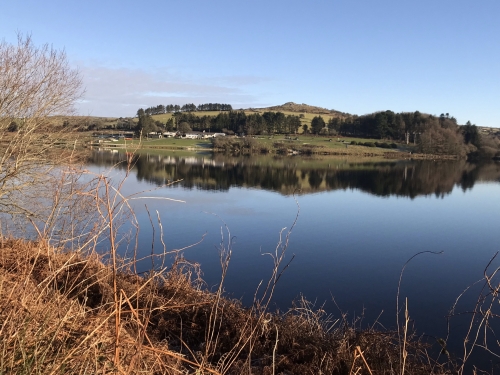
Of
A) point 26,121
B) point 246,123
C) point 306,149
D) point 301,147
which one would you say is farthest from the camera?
point 246,123

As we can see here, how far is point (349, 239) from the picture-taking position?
15609 millimetres

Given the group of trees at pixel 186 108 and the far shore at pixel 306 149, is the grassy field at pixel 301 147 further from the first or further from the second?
the group of trees at pixel 186 108

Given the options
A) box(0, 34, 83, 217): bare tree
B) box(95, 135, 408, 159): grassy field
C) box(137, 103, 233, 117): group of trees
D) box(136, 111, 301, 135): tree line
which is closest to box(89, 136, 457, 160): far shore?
box(95, 135, 408, 159): grassy field

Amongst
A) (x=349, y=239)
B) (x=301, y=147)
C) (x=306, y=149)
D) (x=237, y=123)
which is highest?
(x=237, y=123)

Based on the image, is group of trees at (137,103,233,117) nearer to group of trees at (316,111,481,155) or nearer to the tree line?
the tree line

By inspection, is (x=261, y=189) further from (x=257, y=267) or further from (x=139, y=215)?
(x=257, y=267)

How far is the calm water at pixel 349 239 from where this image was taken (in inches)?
401

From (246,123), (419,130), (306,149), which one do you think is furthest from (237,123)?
(419,130)

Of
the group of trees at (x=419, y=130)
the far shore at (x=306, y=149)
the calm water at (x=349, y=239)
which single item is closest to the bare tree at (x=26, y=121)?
the calm water at (x=349, y=239)

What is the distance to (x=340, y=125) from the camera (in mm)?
94562

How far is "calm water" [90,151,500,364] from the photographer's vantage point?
10.2 meters

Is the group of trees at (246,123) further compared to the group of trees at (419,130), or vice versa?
the group of trees at (246,123)

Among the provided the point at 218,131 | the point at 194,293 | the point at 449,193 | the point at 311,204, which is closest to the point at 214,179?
the point at 311,204

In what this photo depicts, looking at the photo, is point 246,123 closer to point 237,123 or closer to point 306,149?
point 237,123
